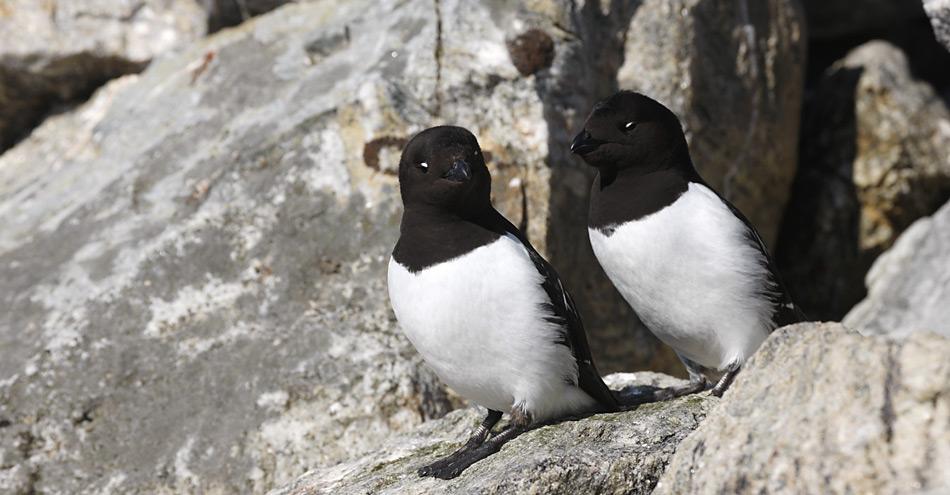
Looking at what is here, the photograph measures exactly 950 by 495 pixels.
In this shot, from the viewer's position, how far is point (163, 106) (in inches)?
408

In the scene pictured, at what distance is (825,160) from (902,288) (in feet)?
6.89

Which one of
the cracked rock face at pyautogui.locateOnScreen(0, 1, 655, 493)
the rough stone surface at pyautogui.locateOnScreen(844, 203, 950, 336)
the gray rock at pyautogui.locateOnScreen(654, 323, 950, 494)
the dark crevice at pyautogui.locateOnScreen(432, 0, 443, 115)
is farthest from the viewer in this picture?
the rough stone surface at pyautogui.locateOnScreen(844, 203, 950, 336)

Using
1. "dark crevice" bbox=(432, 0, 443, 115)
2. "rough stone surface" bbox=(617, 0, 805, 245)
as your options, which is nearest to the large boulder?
"dark crevice" bbox=(432, 0, 443, 115)

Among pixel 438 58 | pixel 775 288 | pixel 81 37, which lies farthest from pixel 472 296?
pixel 81 37

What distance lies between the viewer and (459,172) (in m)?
5.54

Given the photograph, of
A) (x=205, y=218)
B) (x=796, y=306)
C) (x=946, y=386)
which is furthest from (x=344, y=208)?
(x=946, y=386)

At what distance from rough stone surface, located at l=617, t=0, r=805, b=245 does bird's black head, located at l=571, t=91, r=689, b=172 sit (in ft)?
10.7

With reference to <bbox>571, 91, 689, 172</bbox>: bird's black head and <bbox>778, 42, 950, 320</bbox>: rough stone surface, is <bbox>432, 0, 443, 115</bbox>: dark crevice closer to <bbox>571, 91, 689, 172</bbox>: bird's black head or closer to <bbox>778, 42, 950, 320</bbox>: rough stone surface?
<bbox>571, 91, 689, 172</bbox>: bird's black head

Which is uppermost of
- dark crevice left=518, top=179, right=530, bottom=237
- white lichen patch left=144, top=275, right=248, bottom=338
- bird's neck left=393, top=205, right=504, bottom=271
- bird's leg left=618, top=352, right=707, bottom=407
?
bird's neck left=393, top=205, right=504, bottom=271

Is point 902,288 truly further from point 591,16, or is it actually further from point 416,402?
point 416,402

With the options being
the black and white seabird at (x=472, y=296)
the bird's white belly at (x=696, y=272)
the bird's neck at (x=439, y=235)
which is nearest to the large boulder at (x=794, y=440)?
the black and white seabird at (x=472, y=296)

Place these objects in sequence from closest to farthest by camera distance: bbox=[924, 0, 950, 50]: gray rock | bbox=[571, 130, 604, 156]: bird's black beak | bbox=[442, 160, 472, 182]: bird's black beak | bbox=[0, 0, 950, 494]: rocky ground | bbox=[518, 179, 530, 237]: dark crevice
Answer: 1. bbox=[442, 160, 472, 182]: bird's black beak
2. bbox=[0, 0, 950, 494]: rocky ground
3. bbox=[571, 130, 604, 156]: bird's black beak
4. bbox=[924, 0, 950, 50]: gray rock
5. bbox=[518, 179, 530, 237]: dark crevice

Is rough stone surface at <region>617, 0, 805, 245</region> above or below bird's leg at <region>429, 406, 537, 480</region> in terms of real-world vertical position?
above

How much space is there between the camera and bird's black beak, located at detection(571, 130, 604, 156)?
630 centimetres
